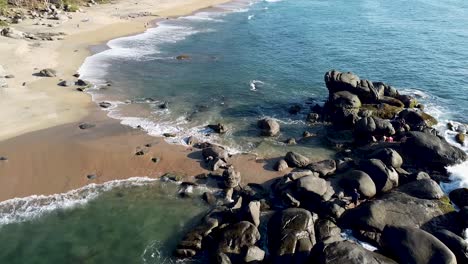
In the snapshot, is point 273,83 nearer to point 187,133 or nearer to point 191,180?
point 187,133

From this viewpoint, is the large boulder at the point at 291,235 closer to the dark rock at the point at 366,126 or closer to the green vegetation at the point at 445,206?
the green vegetation at the point at 445,206

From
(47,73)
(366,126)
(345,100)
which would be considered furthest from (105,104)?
(366,126)

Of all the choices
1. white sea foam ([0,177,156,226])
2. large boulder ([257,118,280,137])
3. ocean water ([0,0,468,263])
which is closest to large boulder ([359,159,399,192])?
ocean water ([0,0,468,263])

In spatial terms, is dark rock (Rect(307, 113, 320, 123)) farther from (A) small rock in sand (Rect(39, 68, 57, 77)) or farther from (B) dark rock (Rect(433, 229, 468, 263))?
(A) small rock in sand (Rect(39, 68, 57, 77))

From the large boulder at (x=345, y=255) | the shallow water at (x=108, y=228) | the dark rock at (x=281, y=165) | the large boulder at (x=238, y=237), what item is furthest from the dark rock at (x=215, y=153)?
the large boulder at (x=345, y=255)

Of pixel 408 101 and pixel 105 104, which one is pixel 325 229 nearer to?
pixel 408 101

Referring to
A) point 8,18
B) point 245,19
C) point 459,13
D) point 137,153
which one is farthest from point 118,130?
point 459,13
